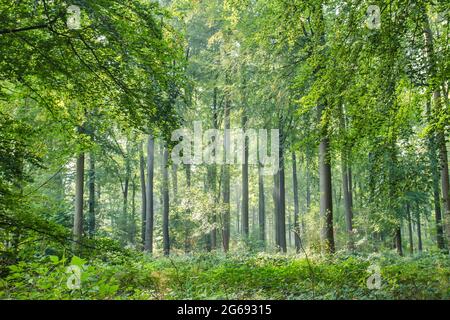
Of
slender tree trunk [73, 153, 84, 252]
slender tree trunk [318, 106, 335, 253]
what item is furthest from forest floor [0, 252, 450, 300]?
slender tree trunk [73, 153, 84, 252]

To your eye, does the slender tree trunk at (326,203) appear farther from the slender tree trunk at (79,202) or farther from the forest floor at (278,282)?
the slender tree trunk at (79,202)

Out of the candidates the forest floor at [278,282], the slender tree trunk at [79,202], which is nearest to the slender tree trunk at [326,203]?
the forest floor at [278,282]

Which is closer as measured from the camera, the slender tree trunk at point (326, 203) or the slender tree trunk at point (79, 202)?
the slender tree trunk at point (326, 203)

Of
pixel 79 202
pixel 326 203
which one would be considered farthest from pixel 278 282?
pixel 79 202

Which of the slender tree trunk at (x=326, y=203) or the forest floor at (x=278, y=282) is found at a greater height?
the slender tree trunk at (x=326, y=203)

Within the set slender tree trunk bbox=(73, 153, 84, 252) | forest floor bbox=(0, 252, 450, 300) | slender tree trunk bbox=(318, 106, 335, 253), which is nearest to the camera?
forest floor bbox=(0, 252, 450, 300)

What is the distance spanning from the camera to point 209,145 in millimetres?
22141

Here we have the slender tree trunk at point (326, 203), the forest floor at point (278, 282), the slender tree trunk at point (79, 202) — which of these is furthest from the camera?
the slender tree trunk at point (79, 202)

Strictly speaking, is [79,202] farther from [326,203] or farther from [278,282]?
[326,203]

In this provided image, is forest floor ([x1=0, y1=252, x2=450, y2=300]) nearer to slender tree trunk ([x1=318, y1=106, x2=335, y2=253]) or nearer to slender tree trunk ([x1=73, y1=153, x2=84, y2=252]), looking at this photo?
slender tree trunk ([x1=318, y1=106, x2=335, y2=253])

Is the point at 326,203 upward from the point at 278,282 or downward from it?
upward

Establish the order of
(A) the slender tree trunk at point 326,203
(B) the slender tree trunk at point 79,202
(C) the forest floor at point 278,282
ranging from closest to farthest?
1. (C) the forest floor at point 278,282
2. (A) the slender tree trunk at point 326,203
3. (B) the slender tree trunk at point 79,202

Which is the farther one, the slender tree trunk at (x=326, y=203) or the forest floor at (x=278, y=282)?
the slender tree trunk at (x=326, y=203)

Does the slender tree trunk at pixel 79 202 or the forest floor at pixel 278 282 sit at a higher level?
the slender tree trunk at pixel 79 202
